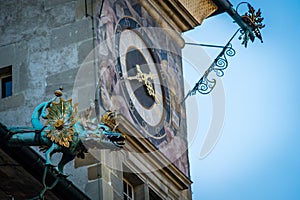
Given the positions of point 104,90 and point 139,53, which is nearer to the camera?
point 104,90

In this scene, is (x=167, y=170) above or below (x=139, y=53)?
below

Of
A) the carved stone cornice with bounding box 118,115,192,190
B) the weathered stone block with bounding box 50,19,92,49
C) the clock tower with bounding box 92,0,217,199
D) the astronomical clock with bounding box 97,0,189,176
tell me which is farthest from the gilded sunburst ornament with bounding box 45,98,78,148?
the weathered stone block with bounding box 50,19,92,49

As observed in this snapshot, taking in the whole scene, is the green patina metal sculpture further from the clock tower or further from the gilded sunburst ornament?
the clock tower

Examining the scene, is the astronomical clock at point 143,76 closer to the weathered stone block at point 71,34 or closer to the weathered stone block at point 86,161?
the weathered stone block at point 71,34

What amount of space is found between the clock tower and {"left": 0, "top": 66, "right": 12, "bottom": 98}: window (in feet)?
4.65

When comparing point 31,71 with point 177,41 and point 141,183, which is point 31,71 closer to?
point 141,183

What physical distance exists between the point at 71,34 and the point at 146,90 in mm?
1801

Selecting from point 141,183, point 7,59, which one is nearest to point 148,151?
point 141,183

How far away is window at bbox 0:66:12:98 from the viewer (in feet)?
88.2

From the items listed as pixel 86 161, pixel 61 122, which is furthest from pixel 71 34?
pixel 61 122

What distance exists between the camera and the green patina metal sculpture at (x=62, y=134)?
22.4 m

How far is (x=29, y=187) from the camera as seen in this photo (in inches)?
931

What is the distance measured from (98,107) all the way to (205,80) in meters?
3.94

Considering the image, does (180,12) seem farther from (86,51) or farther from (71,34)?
(86,51)
